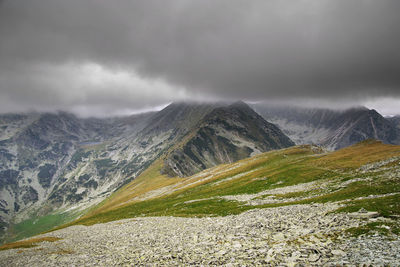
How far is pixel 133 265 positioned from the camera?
18797mm

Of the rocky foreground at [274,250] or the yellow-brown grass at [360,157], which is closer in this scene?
the rocky foreground at [274,250]

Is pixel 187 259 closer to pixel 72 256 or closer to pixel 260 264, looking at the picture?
pixel 260 264

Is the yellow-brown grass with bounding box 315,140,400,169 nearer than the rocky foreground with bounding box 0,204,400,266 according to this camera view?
No

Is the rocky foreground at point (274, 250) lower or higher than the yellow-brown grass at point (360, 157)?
higher

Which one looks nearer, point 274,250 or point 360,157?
point 274,250

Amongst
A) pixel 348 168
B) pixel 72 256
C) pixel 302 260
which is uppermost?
pixel 302 260

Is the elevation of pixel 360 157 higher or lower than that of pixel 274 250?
lower

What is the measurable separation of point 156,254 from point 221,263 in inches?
326

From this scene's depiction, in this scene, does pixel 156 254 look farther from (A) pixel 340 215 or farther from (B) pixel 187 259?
(A) pixel 340 215

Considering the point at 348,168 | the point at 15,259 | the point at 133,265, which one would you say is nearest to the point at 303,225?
the point at 133,265

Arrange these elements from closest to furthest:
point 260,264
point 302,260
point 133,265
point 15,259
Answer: point 302,260, point 260,264, point 133,265, point 15,259

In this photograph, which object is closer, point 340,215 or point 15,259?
point 340,215

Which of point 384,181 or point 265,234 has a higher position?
point 265,234

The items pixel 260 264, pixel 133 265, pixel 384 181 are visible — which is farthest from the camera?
pixel 384 181
